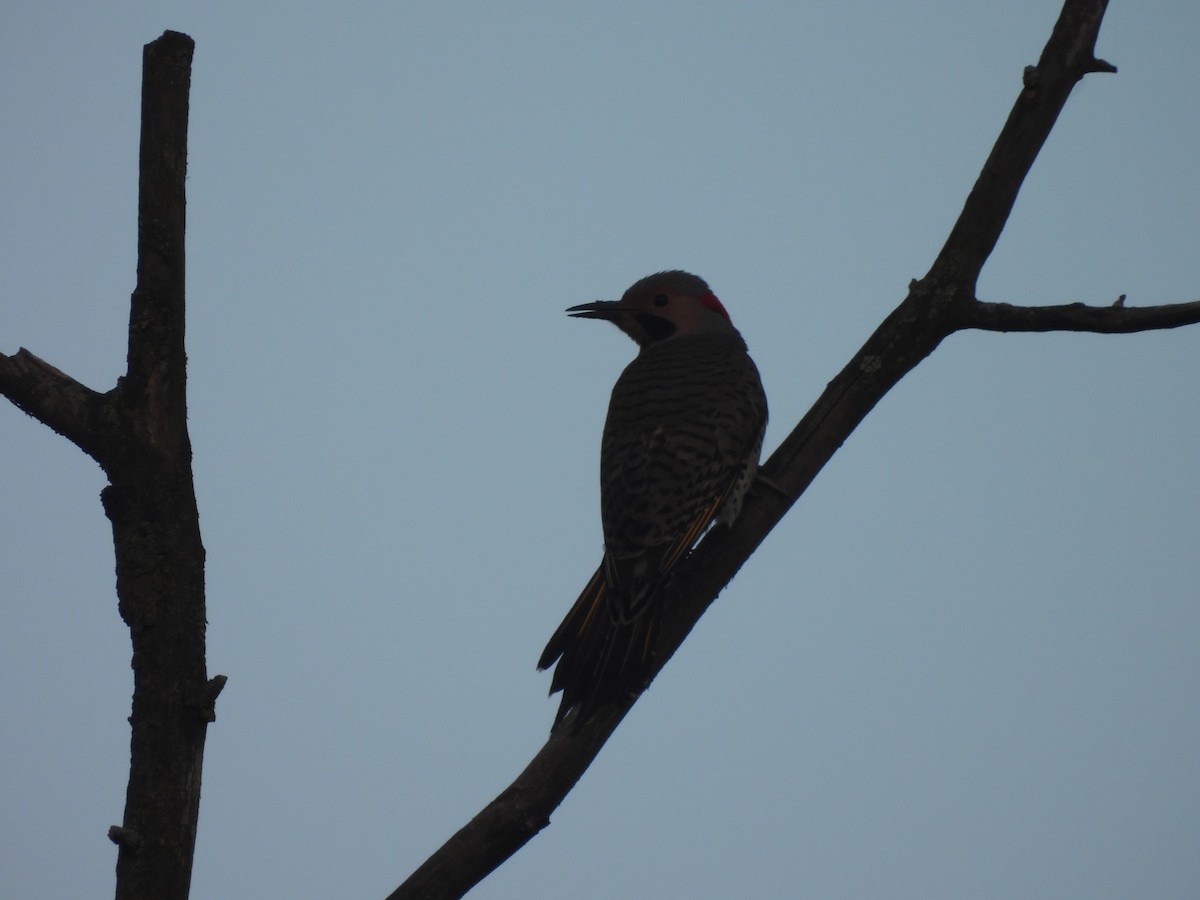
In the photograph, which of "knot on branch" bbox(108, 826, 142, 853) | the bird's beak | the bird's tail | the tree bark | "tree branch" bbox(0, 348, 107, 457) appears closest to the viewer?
"knot on branch" bbox(108, 826, 142, 853)

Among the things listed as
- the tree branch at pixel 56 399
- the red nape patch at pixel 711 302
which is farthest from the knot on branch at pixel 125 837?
the red nape patch at pixel 711 302

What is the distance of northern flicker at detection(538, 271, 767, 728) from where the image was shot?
3.34m

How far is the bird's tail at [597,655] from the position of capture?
312cm

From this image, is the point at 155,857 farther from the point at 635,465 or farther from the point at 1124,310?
the point at 1124,310

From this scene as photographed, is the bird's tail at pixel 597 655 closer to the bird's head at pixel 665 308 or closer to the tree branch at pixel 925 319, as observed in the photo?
the tree branch at pixel 925 319

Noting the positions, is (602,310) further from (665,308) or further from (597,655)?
(597,655)

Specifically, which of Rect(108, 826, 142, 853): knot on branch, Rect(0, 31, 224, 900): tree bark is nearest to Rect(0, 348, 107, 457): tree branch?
Rect(0, 31, 224, 900): tree bark

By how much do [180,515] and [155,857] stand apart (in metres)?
0.72

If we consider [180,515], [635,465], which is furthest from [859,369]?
[180,515]

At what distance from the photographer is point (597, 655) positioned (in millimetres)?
3275

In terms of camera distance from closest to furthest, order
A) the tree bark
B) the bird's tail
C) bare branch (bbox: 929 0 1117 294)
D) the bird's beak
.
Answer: the tree bark
the bird's tail
bare branch (bbox: 929 0 1117 294)
the bird's beak

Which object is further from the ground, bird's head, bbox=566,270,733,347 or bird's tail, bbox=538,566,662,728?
bird's head, bbox=566,270,733,347

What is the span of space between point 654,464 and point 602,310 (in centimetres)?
158

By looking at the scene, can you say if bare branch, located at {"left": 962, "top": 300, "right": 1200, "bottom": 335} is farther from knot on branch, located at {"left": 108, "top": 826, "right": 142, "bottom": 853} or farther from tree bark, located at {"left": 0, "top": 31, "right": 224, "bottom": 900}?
knot on branch, located at {"left": 108, "top": 826, "right": 142, "bottom": 853}
